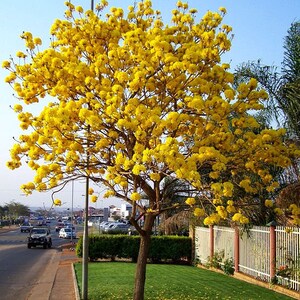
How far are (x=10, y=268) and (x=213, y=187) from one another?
17.3m

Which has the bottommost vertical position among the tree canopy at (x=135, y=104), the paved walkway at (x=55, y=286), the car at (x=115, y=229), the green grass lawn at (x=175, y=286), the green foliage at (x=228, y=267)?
the paved walkway at (x=55, y=286)

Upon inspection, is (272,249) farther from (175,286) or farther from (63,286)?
(63,286)

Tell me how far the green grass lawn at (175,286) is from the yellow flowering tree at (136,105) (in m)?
3.20

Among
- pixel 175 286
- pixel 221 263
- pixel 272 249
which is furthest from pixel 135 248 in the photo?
pixel 272 249

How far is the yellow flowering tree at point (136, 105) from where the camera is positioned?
8883 mm

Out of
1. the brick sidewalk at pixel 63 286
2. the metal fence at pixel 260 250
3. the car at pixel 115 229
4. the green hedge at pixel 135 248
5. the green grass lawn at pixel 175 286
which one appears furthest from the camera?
the car at pixel 115 229

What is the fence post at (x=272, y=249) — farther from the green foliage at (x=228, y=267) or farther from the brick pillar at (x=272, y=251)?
the green foliage at (x=228, y=267)

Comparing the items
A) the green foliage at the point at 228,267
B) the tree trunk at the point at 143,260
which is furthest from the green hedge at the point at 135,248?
the tree trunk at the point at 143,260

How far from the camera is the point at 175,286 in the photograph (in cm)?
1541

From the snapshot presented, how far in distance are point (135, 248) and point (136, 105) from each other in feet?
61.3

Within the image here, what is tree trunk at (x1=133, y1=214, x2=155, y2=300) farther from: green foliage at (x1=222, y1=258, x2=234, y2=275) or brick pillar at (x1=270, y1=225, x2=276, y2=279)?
green foliage at (x1=222, y1=258, x2=234, y2=275)

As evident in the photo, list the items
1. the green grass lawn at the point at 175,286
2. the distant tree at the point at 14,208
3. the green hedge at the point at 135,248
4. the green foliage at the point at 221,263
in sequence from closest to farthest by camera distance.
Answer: the green grass lawn at the point at 175,286
the green foliage at the point at 221,263
the green hedge at the point at 135,248
the distant tree at the point at 14,208

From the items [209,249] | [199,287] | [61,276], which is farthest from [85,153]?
[209,249]

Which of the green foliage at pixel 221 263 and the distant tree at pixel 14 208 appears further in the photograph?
the distant tree at pixel 14 208
